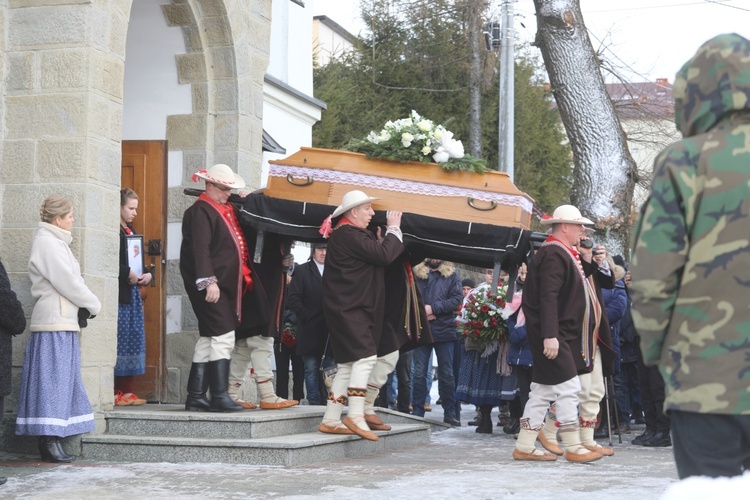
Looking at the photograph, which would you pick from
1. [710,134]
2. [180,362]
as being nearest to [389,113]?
[180,362]

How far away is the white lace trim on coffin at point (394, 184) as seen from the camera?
28.4ft

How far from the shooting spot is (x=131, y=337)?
948 centimetres

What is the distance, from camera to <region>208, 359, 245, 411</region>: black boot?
8797mm

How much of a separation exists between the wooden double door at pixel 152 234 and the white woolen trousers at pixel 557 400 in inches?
141

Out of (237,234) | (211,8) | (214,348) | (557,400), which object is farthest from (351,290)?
(211,8)

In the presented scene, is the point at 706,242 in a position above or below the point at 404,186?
below

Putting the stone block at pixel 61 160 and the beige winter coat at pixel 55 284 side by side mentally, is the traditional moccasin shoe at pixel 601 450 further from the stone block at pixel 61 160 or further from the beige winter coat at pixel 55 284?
the stone block at pixel 61 160

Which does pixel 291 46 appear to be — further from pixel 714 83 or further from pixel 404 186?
pixel 714 83

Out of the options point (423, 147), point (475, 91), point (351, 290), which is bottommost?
point (351, 290)

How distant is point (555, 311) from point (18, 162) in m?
4.44

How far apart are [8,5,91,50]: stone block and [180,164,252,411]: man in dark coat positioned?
1468mm

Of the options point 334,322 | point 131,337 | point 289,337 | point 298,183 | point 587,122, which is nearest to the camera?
point 334,322

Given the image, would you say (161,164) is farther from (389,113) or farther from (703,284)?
(389,113)

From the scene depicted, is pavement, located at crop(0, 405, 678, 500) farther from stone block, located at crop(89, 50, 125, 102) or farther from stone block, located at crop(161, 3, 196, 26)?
stone block, located at crop(161, 3, 196, 26)
